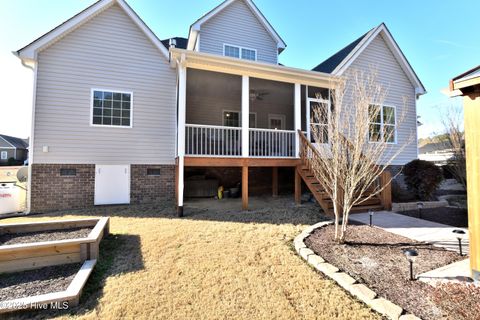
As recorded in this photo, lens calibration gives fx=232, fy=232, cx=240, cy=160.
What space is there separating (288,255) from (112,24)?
382 inches

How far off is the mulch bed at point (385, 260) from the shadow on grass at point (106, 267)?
3060mm

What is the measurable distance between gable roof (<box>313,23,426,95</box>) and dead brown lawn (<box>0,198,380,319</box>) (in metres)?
8.48

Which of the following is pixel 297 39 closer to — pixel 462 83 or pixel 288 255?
pixel 462 83

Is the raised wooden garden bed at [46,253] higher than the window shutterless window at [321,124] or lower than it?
lower

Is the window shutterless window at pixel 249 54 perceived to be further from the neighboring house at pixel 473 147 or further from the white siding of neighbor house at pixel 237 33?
the neighboring house at pixel 473 147

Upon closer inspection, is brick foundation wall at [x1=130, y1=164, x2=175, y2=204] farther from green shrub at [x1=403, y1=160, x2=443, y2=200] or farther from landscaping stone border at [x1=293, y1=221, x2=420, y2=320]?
green shrub at [x1=403, y1=160, x2=443, y2=200]

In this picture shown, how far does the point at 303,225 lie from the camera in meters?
5.42

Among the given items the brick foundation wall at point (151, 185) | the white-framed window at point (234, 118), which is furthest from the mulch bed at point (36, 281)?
the white-framed window at point (234, 118)

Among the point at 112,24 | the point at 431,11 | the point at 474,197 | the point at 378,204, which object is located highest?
the point at 431,11

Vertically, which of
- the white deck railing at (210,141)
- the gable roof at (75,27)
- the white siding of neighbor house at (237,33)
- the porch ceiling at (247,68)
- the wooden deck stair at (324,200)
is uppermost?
the white siding of neighbor house at (237,33)

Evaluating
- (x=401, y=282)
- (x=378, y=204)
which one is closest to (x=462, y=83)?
(x=401, y=282)

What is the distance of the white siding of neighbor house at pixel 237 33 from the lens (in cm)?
1048

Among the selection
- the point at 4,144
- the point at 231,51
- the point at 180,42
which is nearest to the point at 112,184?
the point at 231,51

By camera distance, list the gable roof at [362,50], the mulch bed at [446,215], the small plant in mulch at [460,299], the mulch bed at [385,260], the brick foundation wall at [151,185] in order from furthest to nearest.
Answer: the gable roof at [362,50] < the brick foundation wall at [151,185] < the mulch bed at [446,215] < the mulch bed at [385,260] < the small plant in mulch at [460,299]
